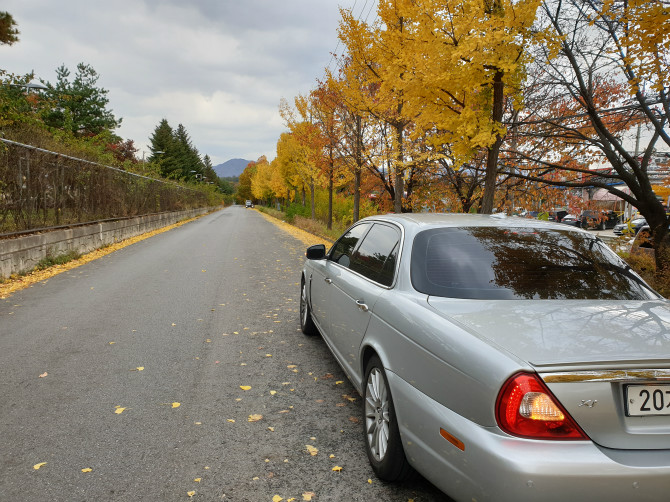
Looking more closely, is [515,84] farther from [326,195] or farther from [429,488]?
[326,195]

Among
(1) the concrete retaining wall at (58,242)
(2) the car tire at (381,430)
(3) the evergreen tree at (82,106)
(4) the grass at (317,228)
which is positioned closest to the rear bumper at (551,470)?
(2) the car tire at (381,430)

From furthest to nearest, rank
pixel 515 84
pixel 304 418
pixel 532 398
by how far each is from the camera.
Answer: pixel 515 84 < pixel 304 418 < pixel 532 398

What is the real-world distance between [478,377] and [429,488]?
1.16 m

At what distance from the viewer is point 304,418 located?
3.48 meters

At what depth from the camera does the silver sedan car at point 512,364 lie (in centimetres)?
176

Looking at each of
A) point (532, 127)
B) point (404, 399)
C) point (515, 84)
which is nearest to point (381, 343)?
point (404, 399)

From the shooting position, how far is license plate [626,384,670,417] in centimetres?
181

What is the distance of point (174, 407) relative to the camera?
362 centimetres

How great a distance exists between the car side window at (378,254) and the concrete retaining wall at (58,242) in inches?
322

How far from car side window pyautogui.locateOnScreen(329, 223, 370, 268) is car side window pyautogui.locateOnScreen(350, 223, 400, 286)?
154 mm

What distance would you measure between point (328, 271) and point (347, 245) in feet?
1.08

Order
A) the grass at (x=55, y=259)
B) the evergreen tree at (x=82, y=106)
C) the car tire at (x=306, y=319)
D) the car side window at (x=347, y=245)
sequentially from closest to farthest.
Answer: the car side window at (x=347, y=245) → the car tire at (x=306, y=319) → the grass at (x=55, y=259) → the evergreen tree at (x=82, y=106)

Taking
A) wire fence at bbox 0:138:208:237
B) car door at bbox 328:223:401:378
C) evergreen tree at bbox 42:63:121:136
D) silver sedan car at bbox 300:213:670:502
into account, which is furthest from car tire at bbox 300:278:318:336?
evergreen tree at bbox 42:63:121:136

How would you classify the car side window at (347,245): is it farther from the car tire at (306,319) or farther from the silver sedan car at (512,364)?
the car tire at (306,319)
